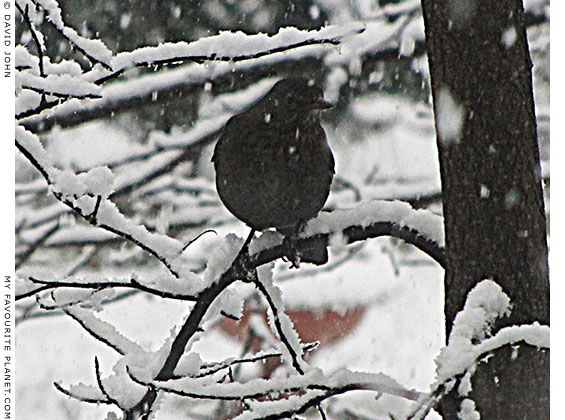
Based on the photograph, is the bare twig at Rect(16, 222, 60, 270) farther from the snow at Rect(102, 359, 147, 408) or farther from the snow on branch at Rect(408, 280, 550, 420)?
the snow on branch at Rect(408, 280, 550, 420)

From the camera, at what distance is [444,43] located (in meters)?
2.18

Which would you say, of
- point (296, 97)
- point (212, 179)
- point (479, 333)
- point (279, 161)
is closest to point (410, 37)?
point (296, 97)

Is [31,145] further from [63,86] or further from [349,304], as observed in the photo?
[349,304]

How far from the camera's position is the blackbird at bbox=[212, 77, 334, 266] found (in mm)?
2803

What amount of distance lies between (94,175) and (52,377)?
12.6 feet

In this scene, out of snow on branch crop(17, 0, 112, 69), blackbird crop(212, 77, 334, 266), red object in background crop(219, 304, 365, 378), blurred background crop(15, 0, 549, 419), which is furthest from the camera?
red object in background crop(219, 304, 365, 378)

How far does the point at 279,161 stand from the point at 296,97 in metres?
0.22

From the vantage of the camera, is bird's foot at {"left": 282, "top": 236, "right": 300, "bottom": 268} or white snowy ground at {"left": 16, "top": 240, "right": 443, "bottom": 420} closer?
bird's foot at {"left": 282, "top": 236, "right": 300, "bottom": 268}

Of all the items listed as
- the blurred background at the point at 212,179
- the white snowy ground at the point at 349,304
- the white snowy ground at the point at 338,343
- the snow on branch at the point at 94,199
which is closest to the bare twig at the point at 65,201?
the snow on branch at the point at 94,199

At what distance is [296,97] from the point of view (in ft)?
9.59

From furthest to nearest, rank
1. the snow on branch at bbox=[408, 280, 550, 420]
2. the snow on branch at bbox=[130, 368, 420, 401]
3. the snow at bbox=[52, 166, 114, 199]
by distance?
the snow at bbox=[52, 166, 114, 199]
the snow on branch at bbox=[130, 368, 420, 401]
the snow on branch at bbox=[408, 280, 550, 420]

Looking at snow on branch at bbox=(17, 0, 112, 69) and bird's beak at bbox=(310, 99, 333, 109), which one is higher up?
snow on branch at bbox=(17, 0, 112, 69)

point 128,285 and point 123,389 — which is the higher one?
point 128,285

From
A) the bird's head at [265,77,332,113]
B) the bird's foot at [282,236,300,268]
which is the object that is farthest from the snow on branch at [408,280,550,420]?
the bird's head at [265,77,332,113]
